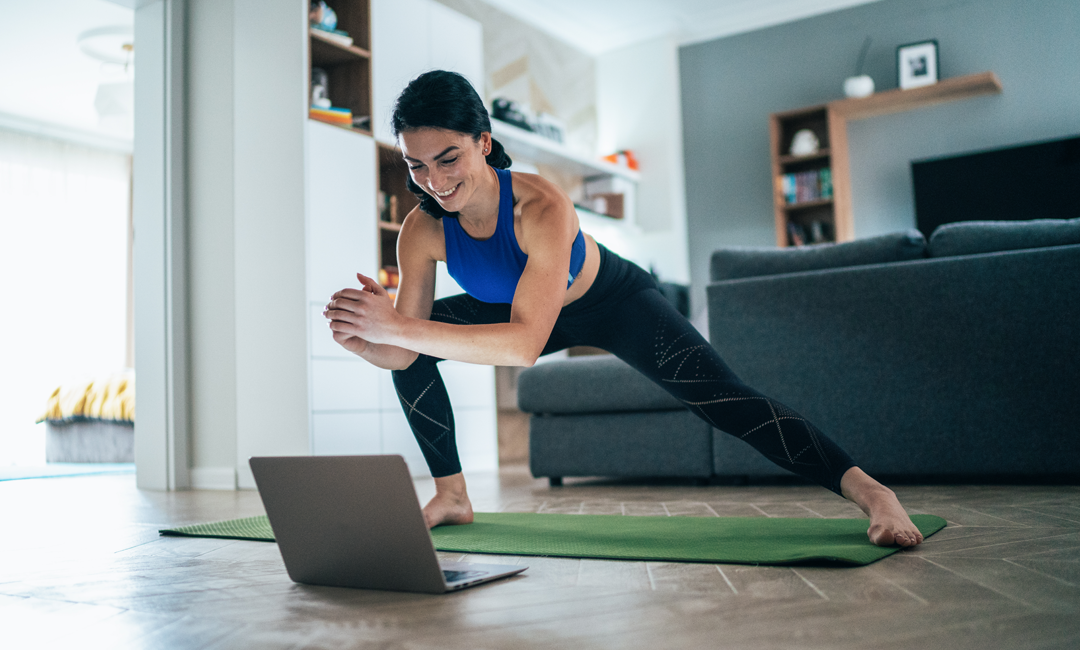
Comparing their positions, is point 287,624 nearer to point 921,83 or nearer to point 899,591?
point 899,591

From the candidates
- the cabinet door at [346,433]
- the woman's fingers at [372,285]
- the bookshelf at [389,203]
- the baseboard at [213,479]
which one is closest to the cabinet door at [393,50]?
the bookshelf at [389,203]

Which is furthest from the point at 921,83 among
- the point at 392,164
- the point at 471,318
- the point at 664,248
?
the point at 471,318

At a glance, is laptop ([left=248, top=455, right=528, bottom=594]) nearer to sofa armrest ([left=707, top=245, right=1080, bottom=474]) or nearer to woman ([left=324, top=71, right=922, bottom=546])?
woman ([left=324, top=71, right=922, bottom=546])

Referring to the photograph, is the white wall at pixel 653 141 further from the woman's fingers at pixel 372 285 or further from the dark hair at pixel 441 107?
the woman's fingers at pixel 372 285

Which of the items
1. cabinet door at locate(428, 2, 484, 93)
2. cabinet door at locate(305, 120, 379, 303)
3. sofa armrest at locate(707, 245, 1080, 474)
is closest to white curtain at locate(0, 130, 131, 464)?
cabinet door at locate(305, 120, 379, 303)

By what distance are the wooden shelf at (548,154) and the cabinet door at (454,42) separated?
0.34 metres

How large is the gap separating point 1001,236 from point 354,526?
227cm

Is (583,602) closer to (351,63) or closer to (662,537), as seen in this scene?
(662,537)

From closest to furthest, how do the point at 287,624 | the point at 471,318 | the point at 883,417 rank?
the point at 287,624 → the point at 471,318 → the point at 883,417

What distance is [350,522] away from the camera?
1180 mm

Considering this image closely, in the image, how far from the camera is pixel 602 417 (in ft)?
10.1

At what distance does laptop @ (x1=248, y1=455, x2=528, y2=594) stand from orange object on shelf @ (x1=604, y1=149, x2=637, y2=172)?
17.8 feet

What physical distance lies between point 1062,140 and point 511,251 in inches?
202

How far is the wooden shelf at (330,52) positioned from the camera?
3.79 m
